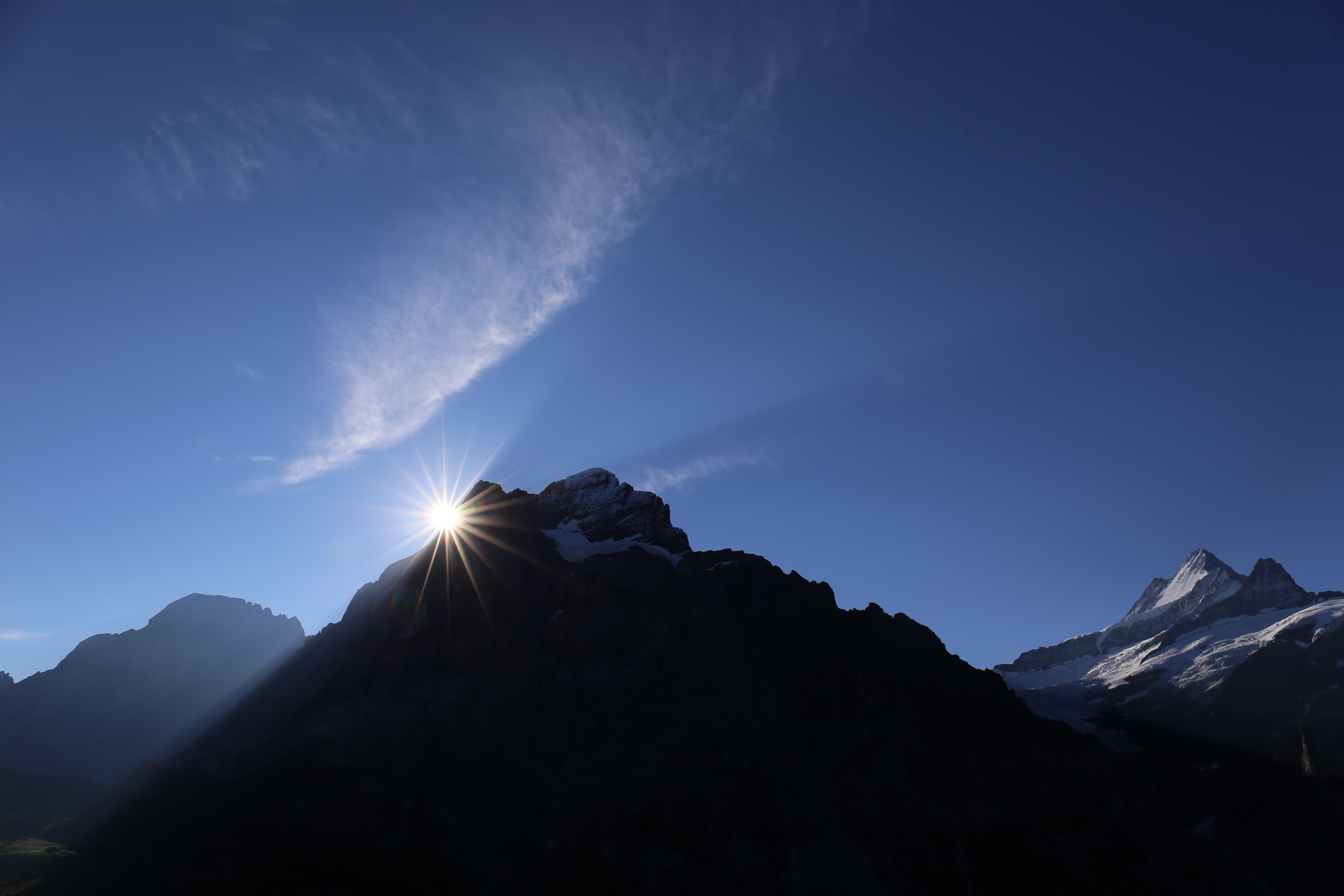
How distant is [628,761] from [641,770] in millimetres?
2575

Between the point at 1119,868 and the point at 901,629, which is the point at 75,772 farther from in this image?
the point at 1119,868

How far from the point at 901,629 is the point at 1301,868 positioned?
7467 cm

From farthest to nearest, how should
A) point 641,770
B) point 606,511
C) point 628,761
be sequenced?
1. point 606,511
2. point 628,761
3. point 641,770

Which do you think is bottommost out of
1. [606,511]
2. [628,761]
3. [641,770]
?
[641,770]

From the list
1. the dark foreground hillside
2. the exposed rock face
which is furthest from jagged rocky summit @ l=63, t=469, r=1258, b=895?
the exposed rock face

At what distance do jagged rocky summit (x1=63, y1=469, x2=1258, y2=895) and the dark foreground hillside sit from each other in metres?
0.39

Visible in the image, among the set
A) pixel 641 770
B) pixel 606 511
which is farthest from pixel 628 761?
pixel 606 511

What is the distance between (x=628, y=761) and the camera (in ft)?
375

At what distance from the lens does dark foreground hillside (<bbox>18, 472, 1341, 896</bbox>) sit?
334 ft

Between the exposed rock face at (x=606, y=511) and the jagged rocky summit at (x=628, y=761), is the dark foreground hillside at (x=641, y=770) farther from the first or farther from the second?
the exposed rock face at (x=606, y=511)

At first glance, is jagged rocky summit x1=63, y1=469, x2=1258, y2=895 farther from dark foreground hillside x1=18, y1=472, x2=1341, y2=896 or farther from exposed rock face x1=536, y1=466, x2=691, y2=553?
exposed rock face x1=536, y1=466, x2=691, y2=553

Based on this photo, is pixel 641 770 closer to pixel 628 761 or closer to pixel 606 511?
pixel 628 761

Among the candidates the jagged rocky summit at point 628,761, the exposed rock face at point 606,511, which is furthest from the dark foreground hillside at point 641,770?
the exposed rock face at point 606,511

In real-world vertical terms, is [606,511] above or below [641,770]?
above
